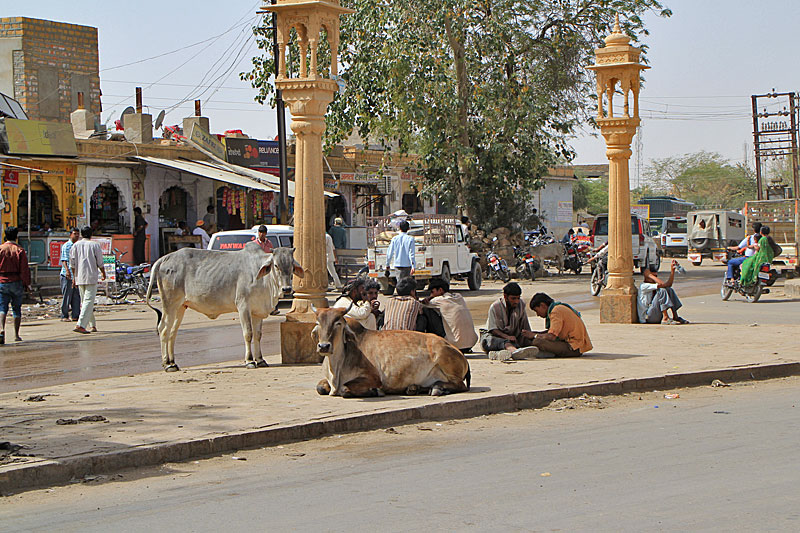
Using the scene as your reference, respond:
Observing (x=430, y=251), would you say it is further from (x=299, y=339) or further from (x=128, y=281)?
(x=299, y=339)

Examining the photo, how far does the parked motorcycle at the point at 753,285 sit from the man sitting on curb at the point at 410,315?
12896 millimetres

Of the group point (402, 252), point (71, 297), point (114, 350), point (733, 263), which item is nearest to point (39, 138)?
point (71, 297)

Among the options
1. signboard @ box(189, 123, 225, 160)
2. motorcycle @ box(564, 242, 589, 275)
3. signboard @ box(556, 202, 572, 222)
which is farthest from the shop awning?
signboard @ box(556, 202, 572, 222)

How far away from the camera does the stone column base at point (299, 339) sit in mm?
12133

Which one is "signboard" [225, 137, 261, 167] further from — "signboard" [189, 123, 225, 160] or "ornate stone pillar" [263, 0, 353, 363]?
"ornate stone pillar" [263, 0, 353, 363]

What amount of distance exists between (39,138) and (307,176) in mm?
15580

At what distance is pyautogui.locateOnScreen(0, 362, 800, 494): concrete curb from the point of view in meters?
6.52

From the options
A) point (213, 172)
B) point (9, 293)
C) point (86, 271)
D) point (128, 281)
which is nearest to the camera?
point (9, 293)

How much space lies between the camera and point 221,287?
39.9ft

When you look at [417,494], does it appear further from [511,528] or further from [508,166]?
[508,166]

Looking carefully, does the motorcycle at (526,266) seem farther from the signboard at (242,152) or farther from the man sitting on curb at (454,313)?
the man sitting on curb at (454,313)

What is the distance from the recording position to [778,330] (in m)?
15.4

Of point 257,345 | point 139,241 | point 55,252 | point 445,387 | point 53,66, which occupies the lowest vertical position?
point 445,387

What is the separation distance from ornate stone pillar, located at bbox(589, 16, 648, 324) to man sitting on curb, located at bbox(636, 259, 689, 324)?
154 millimetres
